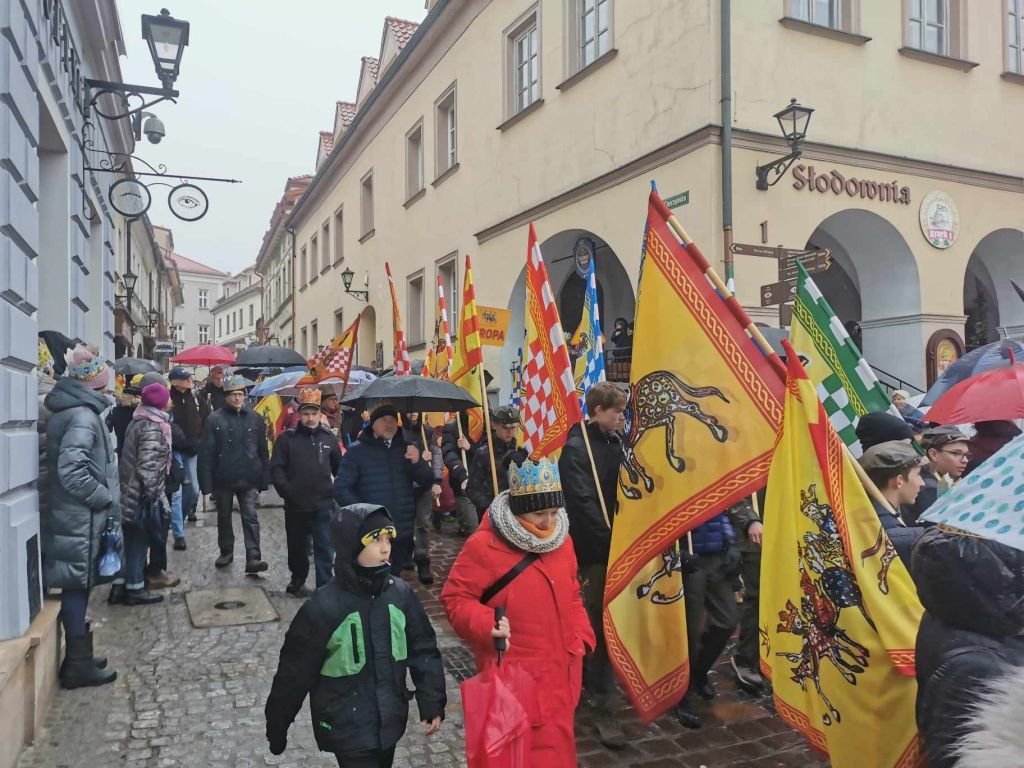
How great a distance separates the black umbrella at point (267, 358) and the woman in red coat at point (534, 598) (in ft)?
39.8

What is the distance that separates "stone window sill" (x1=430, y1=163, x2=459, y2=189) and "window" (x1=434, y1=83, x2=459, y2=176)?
147 mm

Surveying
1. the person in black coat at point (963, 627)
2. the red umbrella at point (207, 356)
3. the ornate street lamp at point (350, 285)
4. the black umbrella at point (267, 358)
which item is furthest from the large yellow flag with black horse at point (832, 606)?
the ornate street lamp at point (350, 285)

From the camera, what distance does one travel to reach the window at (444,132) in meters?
17.3

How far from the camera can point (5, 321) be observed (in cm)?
418

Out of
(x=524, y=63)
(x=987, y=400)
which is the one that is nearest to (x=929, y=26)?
(x=524, y=63)

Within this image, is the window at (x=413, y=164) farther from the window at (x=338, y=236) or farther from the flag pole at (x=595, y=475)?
the flag pole at (x=595, y=475)

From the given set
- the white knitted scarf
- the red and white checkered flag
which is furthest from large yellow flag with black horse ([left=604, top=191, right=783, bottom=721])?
the red and white checkered flag

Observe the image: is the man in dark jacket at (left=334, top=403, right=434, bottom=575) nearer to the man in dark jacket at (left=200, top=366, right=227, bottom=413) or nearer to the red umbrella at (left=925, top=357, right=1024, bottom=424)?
the red umbrella at (left=925, top=357, right=1024, bottom=424)

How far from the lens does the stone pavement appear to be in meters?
3.91

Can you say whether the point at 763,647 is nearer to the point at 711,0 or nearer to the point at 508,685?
the point at 508,685

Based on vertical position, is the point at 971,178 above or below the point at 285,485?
above

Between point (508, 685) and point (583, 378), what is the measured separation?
4721mm

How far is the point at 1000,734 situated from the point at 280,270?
41.0 meters

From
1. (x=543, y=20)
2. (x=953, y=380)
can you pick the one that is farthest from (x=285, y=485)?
(x=543, y=20)
